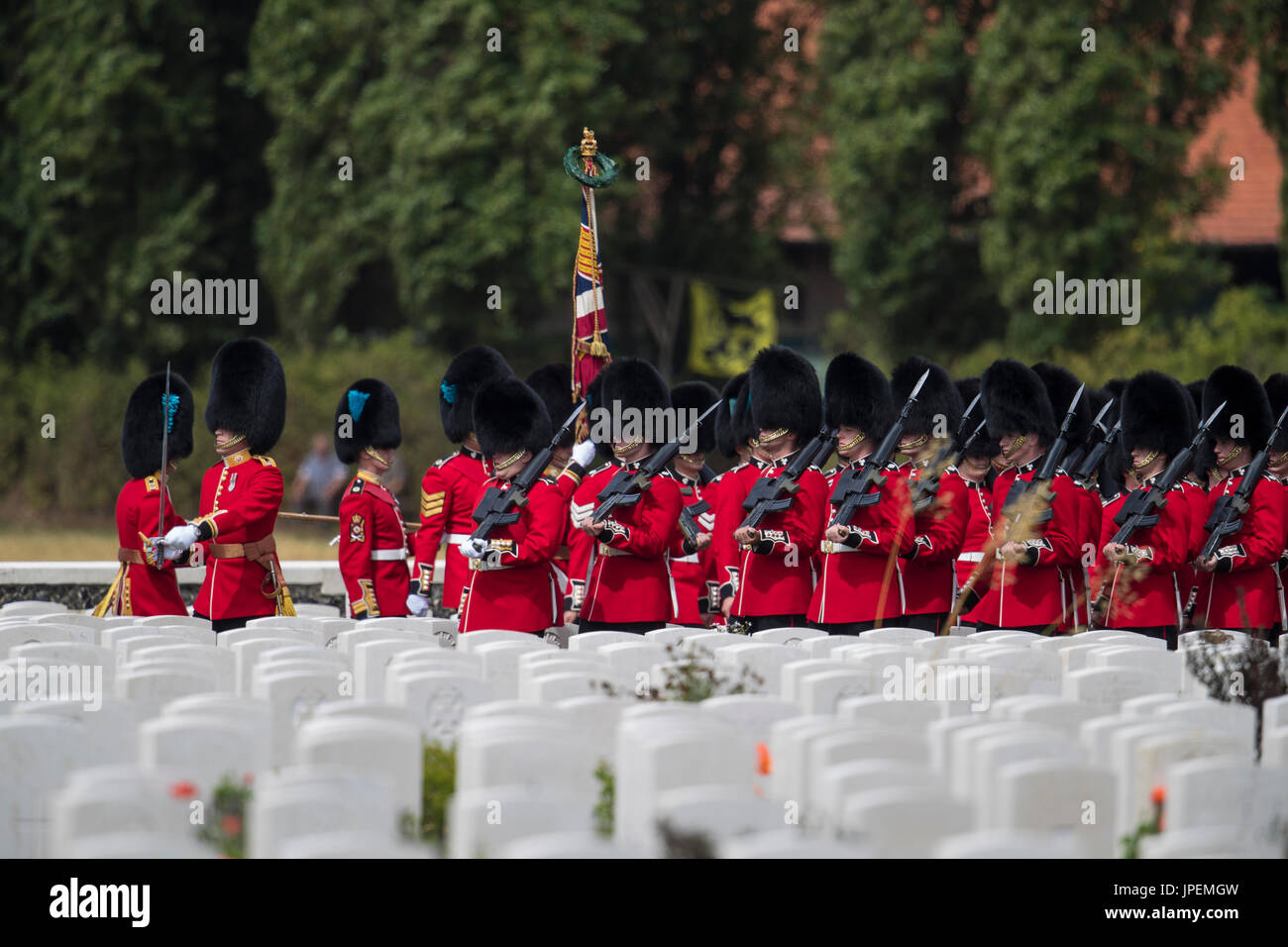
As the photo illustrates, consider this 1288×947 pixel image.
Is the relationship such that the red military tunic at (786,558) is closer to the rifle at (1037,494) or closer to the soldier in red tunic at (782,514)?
the soldier in red tunic at (782,514)

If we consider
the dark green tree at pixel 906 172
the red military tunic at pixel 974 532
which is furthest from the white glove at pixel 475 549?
the dark green tree at pixel 906 172

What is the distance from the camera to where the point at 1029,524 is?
781cm

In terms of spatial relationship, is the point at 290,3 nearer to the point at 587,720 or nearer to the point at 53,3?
the point at 53,3

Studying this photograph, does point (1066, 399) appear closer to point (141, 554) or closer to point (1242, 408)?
point (1242, 408)

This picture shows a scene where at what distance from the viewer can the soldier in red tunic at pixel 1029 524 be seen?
8211mm

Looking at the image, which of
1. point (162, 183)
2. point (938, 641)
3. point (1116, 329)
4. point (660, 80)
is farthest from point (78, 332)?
point (938, 641)

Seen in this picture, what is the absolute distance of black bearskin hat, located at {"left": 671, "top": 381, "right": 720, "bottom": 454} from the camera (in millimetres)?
10328

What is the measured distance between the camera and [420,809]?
4328mm

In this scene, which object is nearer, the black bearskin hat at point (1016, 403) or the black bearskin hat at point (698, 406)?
the black bearskin hat at point (1016, 403)

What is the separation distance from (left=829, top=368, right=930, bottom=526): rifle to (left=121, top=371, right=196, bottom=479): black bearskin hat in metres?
3.14

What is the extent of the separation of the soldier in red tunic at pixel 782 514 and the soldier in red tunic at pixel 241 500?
83.9 inches

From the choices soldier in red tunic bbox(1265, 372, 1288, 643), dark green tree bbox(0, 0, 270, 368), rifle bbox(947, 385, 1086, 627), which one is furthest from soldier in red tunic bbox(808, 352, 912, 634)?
dark green tree bbox(0, 0, 270, 368)

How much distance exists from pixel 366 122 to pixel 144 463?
44.6ft

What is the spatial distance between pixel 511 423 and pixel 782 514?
1.28 meters
